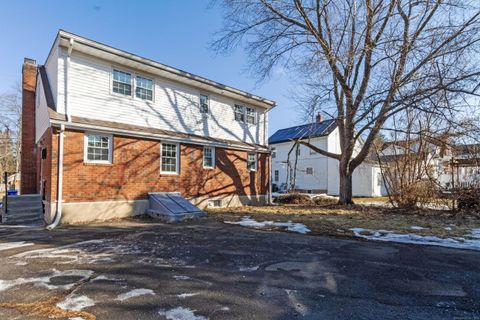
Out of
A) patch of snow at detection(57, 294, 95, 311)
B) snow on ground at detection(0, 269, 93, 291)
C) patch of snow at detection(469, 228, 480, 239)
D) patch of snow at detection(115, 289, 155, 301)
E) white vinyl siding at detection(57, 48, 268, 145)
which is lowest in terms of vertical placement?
patch of snow at detection(469, 228, 480, 239)

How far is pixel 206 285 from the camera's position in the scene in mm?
4047

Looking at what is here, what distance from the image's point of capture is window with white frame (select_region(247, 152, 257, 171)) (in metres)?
15.6

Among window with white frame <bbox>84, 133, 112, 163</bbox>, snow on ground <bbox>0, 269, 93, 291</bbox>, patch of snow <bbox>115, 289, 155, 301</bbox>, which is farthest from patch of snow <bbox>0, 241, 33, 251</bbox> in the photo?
patch of snow <bbox>115, 289, 155, 301</bbox>

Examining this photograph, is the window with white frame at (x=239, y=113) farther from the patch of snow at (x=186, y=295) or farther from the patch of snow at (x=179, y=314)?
the patch of snow at (x=179, y=314)

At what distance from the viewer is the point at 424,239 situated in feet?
23.6

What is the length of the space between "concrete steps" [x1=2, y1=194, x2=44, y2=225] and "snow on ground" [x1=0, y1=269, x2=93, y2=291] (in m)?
6.55

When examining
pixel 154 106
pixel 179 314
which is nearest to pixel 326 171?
pixel 154 106

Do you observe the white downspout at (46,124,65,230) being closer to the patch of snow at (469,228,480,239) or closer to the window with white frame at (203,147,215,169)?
the window with white frame at (203,147,215,169)

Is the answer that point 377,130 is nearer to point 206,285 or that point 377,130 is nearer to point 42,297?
point 206,285

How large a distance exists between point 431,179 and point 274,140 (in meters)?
19.4

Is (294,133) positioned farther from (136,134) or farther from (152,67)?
(136,134)

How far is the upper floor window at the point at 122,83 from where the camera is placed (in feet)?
35.4

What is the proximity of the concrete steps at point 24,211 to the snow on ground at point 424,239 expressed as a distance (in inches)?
411

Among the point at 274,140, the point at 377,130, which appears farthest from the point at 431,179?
the point at 274,140
